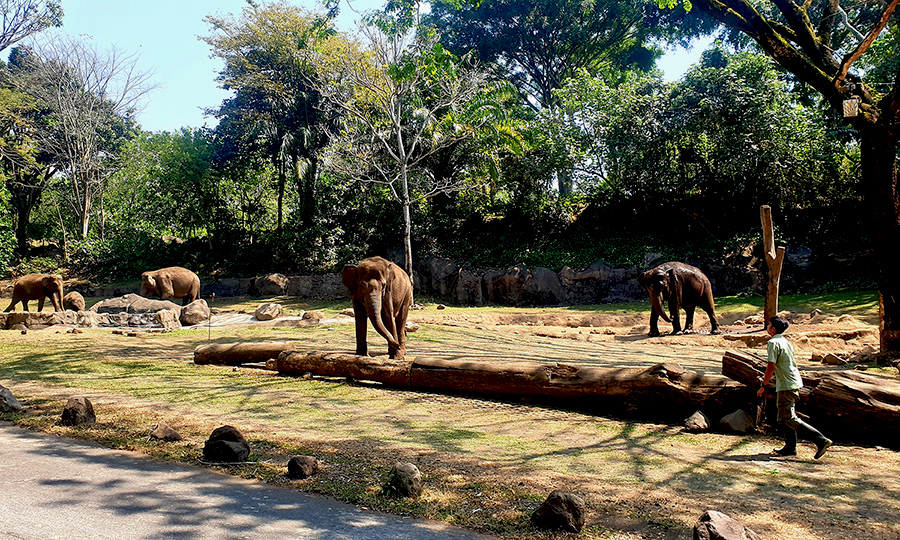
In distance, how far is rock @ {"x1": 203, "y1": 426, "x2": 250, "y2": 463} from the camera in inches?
219

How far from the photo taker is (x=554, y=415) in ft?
25.9

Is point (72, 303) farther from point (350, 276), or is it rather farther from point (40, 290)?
point (350, 276)

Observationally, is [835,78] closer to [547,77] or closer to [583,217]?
[583,217]

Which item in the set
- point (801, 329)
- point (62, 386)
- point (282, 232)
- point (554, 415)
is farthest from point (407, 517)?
point (282, 232)

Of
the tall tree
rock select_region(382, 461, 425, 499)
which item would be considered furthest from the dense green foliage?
rock select_region(382, 461, 425, 499)

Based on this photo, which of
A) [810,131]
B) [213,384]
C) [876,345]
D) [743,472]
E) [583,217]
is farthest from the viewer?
[583,217]

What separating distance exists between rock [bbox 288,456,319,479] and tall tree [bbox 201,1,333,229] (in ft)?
87.3

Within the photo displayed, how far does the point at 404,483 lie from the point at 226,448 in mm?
1840

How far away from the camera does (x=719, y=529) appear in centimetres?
367

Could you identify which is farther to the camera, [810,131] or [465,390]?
[810,131]

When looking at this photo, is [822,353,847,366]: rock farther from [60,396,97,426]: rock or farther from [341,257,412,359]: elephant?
[60,396,97,426]: rock

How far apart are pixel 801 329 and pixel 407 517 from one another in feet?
43.7

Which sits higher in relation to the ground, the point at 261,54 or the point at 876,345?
the point at 261,54

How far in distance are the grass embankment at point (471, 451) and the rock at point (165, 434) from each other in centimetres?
11
